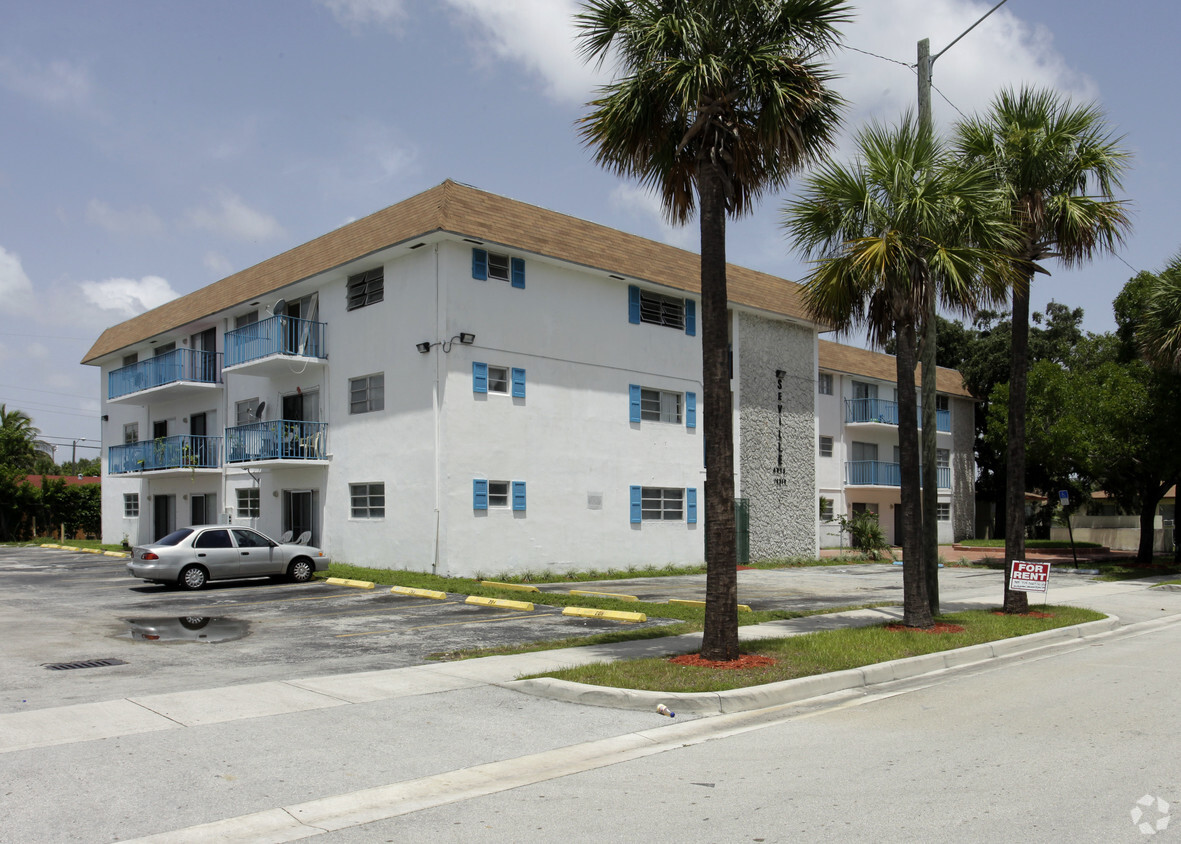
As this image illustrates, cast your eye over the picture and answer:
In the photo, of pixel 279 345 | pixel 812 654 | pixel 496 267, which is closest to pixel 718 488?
pixel 812 654

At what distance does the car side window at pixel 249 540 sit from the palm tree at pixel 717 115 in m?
13.6

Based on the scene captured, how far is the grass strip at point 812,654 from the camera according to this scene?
9.66m

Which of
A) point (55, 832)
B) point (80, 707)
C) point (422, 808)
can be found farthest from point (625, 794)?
point (80, 707)

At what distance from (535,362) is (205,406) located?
14009 mm

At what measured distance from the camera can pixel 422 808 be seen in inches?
239

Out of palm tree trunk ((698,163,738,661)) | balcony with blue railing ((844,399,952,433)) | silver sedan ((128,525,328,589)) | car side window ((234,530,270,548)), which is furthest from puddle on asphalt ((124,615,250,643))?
balcony with blue railing ((844,399,952,433))

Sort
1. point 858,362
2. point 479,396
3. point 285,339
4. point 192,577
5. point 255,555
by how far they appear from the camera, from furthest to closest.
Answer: point 858,362 < point 285,339 < point 479,396 < point 255,555 < point 192,577

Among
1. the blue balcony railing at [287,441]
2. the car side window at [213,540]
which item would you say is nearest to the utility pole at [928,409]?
the car side window at [213,540]

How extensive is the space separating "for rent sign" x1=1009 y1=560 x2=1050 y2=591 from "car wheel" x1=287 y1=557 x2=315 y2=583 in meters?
15.1

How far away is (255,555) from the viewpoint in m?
21.2

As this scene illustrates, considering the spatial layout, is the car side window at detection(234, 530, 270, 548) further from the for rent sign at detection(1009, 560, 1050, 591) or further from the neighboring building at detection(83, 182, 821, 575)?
the for rent sign at detection(1009, 560, 1050, 591)

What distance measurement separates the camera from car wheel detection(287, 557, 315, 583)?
71.1 ft

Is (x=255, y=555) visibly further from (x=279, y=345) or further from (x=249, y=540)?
(x=279, y=345)

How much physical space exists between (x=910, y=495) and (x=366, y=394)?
15.2m
